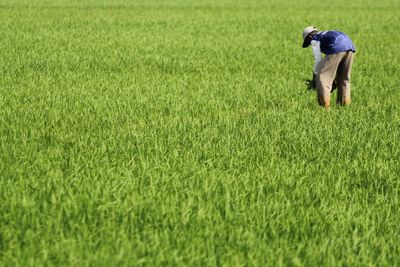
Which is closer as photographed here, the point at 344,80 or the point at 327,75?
the point at 327,75

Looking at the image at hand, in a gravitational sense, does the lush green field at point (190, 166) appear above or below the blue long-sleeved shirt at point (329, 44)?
below

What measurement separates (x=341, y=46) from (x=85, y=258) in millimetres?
5103

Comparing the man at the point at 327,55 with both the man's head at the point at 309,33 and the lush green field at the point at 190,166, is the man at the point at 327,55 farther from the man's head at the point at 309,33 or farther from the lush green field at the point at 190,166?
the lush green field at the point at 190,166

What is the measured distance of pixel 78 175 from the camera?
3496 mm

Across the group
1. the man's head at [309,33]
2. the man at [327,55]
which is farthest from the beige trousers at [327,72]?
the man's head at [309,33]

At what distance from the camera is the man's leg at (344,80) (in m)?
6.88

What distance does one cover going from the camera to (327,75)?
6668mm

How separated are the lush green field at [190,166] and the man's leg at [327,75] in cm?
20

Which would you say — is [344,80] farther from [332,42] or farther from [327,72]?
[332,42]

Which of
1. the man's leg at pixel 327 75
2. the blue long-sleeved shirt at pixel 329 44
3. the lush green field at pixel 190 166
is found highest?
the blue long-sleeved shirt at pixel 329 44

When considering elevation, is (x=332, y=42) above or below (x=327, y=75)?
above

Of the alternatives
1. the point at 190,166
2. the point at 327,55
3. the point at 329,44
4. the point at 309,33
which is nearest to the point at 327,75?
the point at 327,55

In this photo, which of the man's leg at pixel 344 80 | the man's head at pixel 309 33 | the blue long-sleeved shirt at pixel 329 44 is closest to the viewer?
the blue long-sleeved shirt at pixel 329 44

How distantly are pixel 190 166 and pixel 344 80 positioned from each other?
386cm
